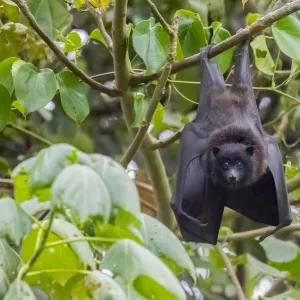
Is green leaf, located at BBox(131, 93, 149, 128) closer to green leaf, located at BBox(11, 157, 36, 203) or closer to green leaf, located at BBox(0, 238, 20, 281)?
green leaf, located at BBox(0, 238, 20, 281)

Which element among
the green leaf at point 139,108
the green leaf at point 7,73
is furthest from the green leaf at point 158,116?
the green leaf at point 7,73

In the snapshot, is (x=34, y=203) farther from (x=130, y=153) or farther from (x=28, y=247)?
(x=130, y=153)

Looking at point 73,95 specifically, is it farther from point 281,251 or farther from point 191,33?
point 281,251

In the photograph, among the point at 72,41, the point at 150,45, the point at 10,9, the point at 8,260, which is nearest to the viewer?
the point at 8,260

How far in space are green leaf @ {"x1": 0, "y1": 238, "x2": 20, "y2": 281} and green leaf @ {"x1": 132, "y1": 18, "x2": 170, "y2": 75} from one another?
989 mm

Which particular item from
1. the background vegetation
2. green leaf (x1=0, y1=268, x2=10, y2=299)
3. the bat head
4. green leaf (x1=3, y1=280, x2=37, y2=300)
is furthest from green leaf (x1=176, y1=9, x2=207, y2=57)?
green leaf (x1=3, y1=280, x2=37, y2=300)

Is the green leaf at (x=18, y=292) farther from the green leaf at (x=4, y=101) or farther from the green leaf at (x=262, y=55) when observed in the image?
the green leaf at (x=262, y=55)

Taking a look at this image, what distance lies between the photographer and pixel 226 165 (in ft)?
11.6

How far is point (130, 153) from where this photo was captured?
2805mm

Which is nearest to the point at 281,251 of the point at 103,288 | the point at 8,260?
the point at 8,260

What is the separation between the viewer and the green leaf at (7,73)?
2717mm

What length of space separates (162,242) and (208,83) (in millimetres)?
1464

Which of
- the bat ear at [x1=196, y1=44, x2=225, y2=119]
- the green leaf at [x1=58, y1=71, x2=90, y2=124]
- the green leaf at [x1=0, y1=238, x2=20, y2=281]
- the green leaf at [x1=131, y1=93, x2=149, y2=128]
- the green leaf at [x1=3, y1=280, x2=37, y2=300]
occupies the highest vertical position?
the green leaf at [x1=3, y1=280, x2=37, y2=300]

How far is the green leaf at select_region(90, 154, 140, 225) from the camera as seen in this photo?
150 centimetres
